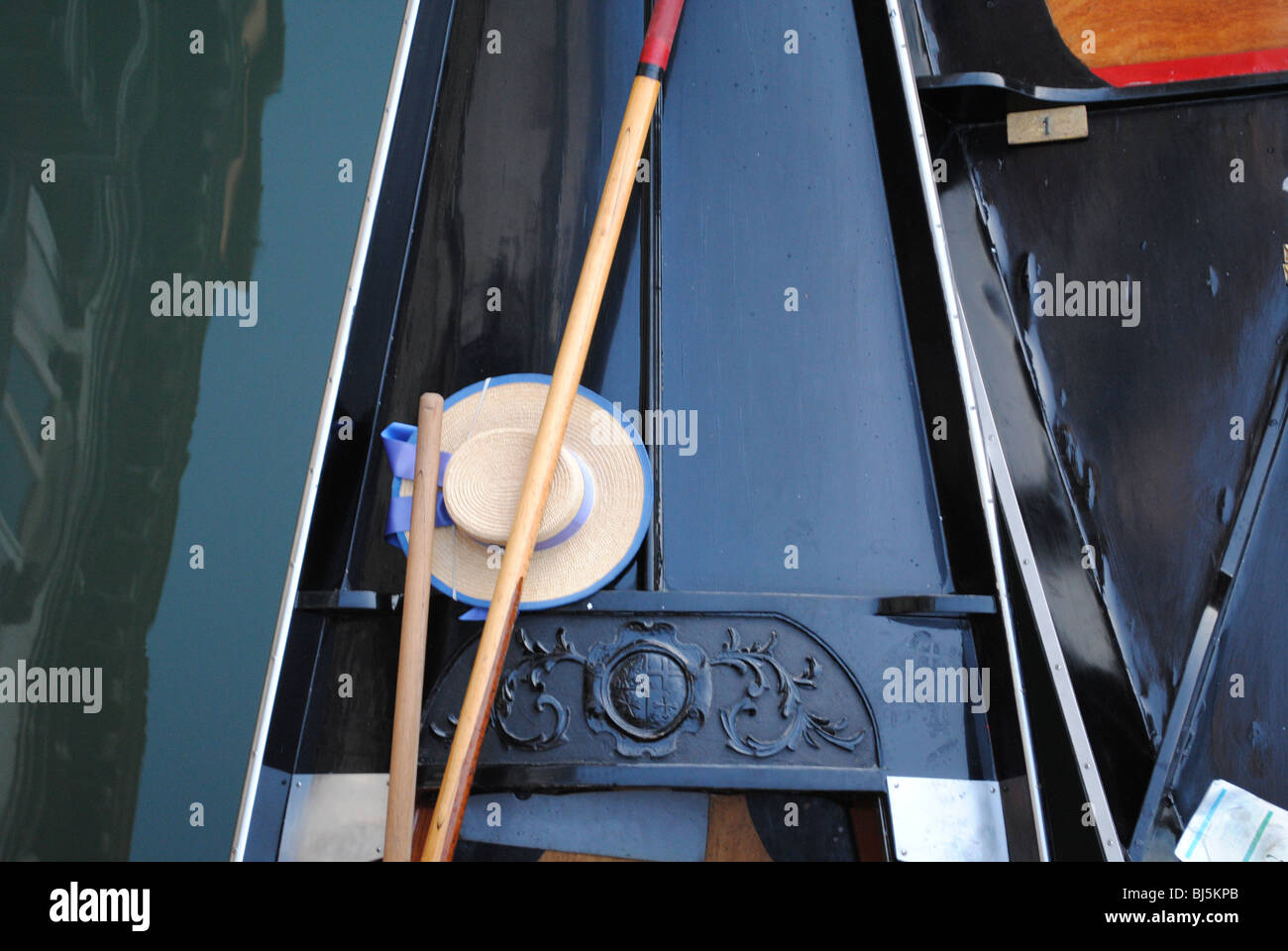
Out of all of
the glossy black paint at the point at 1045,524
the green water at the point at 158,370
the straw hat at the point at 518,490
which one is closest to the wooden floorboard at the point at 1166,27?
the glossy black paint at the point at 1045,524

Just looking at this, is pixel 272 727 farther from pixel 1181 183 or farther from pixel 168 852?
pixel 1181 183

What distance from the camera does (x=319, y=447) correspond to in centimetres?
119

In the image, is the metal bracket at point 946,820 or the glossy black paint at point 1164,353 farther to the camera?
the glossy black paint at point 1164,353

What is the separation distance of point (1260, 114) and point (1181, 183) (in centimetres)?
13

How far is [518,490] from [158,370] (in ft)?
2.45

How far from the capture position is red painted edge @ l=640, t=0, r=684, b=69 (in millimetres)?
1222

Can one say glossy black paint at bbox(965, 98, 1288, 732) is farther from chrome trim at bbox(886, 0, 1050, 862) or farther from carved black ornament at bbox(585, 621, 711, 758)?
carved black ornament at bbox(585, 621, 711, 758)

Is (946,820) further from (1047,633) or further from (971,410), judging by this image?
(971,410)

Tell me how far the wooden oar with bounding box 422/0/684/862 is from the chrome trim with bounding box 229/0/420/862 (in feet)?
0.70

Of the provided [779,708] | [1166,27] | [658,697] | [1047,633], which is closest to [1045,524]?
[1047,633]

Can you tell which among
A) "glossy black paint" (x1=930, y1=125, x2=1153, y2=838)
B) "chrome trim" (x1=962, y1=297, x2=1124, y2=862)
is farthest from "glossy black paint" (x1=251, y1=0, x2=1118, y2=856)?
"glossy black paint" (x1=930, y1=125, x2=1153, y2=838)

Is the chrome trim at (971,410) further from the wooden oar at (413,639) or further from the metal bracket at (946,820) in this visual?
the wooden oar at (413,639)

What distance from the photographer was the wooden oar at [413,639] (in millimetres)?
1041
